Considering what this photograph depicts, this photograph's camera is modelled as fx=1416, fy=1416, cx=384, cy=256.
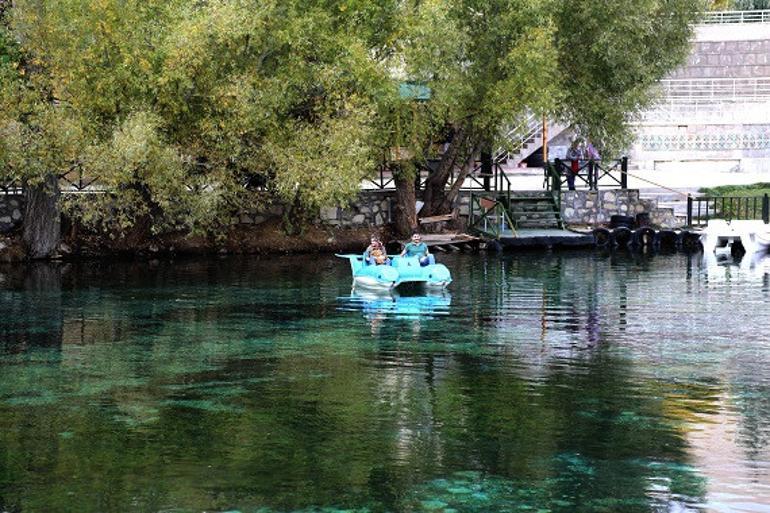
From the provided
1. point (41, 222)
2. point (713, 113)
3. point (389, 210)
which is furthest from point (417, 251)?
point (713, 113)

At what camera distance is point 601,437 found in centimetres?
1805

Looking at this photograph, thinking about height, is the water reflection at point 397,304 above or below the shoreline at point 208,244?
below

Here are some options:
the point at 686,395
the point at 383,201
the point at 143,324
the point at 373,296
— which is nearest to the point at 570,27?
the point at 383,201

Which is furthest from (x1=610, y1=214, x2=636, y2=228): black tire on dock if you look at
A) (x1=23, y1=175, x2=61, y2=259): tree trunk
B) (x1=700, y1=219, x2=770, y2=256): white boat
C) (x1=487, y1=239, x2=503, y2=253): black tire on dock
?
(x1=23, y1=175, x2=61, y2=259): tree trunk

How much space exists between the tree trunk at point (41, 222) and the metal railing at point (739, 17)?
37.5 m

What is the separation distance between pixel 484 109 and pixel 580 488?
28.3 meters

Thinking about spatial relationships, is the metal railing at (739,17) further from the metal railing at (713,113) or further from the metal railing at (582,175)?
the metal railing at (582,175)

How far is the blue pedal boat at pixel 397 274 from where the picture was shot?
3356cm

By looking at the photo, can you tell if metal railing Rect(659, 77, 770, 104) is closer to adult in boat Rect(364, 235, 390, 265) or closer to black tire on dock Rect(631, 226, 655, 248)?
black tire on dock Rect(631, 226, 655, 248)

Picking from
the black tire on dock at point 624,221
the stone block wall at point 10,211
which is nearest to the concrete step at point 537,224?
the black tire on dock at point 624,221

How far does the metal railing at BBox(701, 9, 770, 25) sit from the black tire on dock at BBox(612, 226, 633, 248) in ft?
80.5

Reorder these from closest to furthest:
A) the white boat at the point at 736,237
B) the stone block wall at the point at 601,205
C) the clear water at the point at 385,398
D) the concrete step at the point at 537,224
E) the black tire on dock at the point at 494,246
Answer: the clear water at the point at 385,398 → the white boat at the point at 736,237 → the black tire on dock at the point at 494,246 → the concrete step at the point at 537,224 → the stone block wall at the point at 601,205

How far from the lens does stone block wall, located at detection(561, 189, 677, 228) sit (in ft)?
159

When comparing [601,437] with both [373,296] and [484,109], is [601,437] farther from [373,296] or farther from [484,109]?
[484,109]
